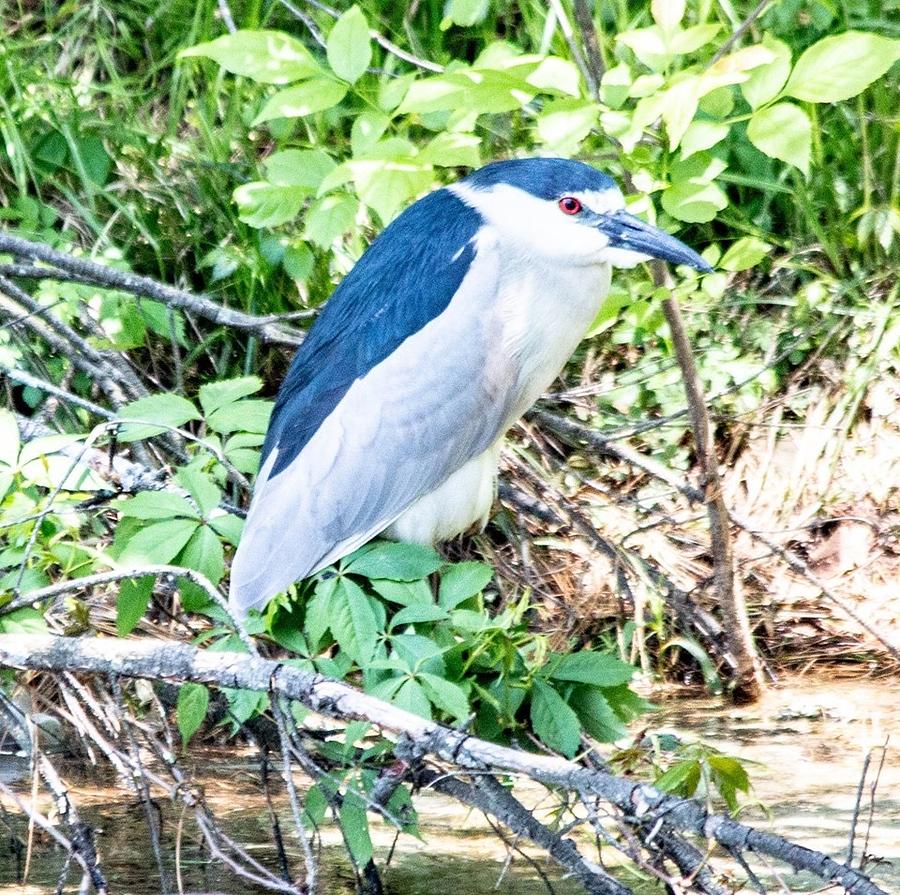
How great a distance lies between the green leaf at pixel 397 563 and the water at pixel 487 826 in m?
0.53

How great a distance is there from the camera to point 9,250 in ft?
12.0

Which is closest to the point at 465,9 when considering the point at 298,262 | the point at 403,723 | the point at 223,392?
the point at 223,392

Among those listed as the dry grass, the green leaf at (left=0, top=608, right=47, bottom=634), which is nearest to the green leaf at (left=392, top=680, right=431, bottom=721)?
the green leaf at (left=0, top=608, right=47, bottom=634)

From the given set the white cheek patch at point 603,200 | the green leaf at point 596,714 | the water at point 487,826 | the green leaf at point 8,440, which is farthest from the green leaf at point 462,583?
the white cheek patch at point 603,200

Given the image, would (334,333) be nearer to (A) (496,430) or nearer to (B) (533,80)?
(A) (496,430)

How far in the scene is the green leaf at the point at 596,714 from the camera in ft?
8.70

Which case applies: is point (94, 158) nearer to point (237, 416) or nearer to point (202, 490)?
point (237, 416)

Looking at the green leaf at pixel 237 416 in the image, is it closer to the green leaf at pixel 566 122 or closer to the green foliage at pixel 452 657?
the green foliage at pixel 452 657

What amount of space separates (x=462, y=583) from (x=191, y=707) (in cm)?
50

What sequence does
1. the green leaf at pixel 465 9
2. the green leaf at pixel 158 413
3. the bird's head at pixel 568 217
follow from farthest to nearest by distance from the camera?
1. the bird's head at pixel 568 217
2. the green leaf at pixel 465 9
3. the green leaf at pixel 158 413

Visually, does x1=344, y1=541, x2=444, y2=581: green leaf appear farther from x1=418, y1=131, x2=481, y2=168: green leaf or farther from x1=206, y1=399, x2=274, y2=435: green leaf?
x1=418, y1=131, x2=481, y2=168: green leaf

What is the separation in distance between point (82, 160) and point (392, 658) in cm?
277

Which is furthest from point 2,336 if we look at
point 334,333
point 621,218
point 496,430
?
point 621,218

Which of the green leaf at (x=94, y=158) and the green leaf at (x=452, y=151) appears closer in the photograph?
the green leaf at (x=452, y=151)
